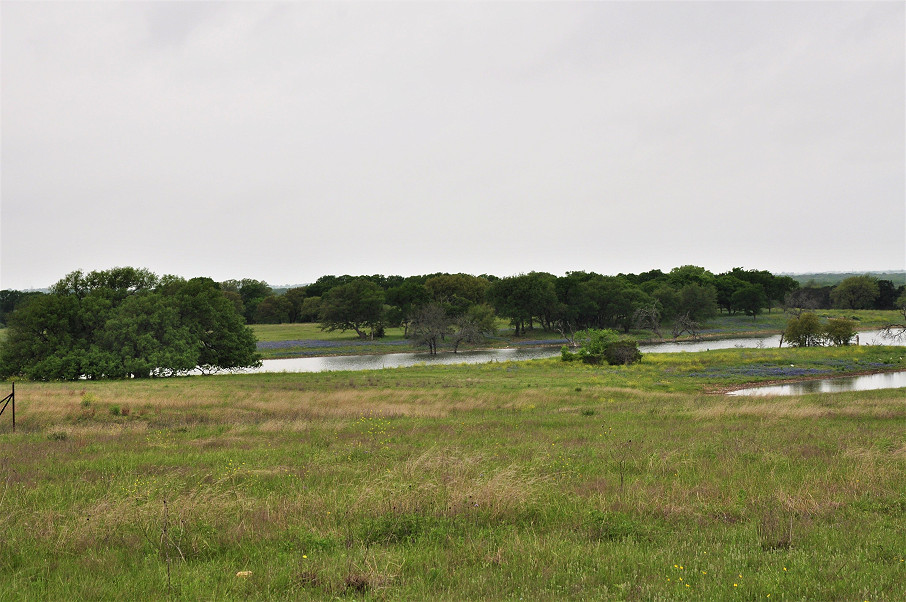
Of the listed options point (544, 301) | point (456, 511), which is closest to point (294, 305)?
point (544, 301)

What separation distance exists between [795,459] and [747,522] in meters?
5.83

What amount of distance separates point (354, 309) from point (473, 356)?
3147cm

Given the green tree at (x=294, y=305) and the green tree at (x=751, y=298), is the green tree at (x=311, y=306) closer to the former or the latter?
the green tree at (x=294, y=305)

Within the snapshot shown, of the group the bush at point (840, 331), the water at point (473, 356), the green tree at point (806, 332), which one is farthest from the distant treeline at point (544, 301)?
the bush at point (840, 331)

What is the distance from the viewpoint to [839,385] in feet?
144

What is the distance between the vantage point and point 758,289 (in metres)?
123

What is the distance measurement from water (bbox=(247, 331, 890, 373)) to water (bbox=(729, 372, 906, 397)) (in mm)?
29102

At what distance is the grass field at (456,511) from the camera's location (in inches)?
254

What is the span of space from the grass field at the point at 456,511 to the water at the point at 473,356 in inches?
2088

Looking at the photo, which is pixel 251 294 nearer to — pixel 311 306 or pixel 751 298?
pixel 311 306

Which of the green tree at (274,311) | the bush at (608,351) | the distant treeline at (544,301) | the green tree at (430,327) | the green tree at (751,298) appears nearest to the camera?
the bush at (608,351)

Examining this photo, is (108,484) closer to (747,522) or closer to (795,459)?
(747,522)

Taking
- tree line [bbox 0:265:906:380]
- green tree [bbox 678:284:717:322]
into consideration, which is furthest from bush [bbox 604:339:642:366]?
green tree [bbox 678:284:717:322]

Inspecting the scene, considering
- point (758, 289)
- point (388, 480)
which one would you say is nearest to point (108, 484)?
point (388, 480)
